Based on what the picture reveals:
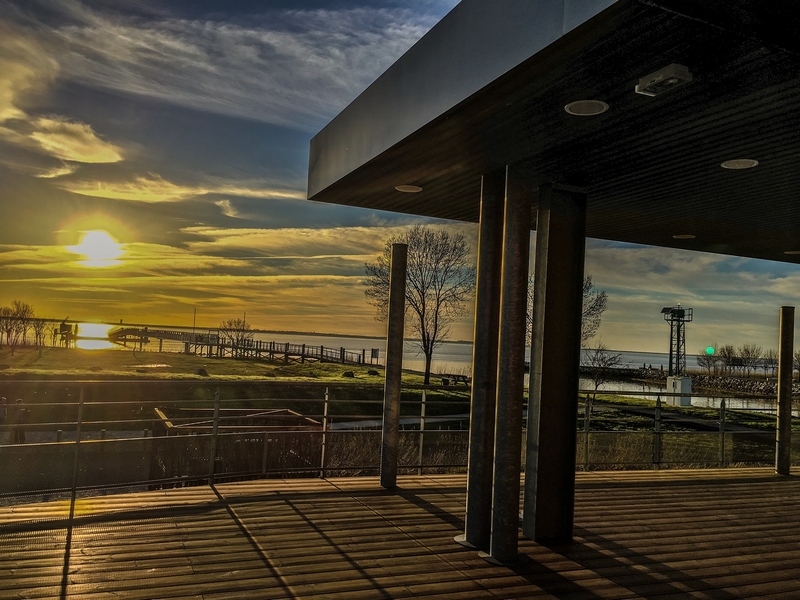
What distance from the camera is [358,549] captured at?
141 inches

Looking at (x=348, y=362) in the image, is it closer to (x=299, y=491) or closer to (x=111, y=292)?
(x=111, y=292)

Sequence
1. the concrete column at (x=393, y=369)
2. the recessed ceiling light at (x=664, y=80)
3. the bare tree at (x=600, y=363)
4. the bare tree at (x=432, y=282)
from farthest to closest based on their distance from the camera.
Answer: the bare tree at (x=600, y=363) → the bare tree at (x=432, y=282) → the concrete column at (x=393, y=369) → the recessed ceiling light at (x=664, y=80)

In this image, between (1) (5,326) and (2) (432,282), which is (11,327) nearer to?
(1) (5,326)

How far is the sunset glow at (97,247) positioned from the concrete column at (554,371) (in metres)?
17.8

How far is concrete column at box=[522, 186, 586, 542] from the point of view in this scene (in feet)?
13.3

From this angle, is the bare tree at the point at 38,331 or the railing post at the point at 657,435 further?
the bare tree at the point at 38,331

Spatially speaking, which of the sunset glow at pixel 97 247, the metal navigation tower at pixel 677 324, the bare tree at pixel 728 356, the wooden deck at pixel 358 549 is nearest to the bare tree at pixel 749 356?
the bare tree at pixel 728 356

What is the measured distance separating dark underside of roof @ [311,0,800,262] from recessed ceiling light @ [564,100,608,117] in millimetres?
50

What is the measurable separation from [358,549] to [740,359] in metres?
46.3

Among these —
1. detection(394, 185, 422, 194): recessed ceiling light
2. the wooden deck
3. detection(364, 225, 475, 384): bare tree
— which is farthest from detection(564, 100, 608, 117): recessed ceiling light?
detection(364, 225, 475, 384): bare tree

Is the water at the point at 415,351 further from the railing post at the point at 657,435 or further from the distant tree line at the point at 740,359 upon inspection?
the railing post at the point at 657,435

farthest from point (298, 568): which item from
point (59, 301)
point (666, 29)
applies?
point (59, 301)

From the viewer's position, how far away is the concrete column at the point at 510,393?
11.7 ft

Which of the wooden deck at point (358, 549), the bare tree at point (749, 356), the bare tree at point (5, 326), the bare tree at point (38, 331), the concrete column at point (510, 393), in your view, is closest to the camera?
the wooden deck at point (358, 549)
